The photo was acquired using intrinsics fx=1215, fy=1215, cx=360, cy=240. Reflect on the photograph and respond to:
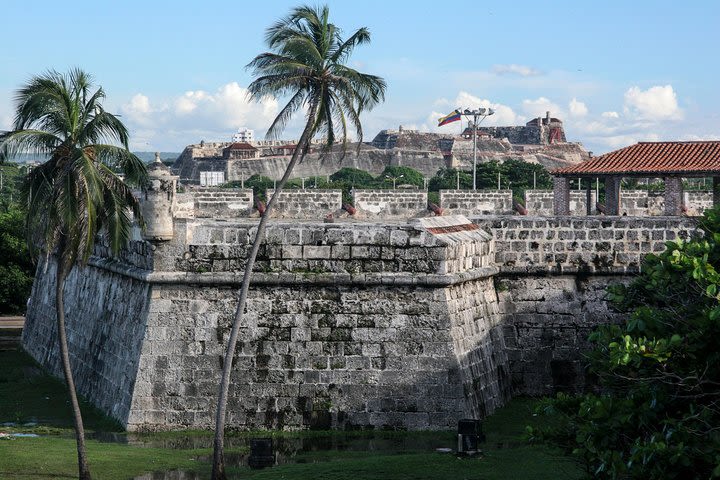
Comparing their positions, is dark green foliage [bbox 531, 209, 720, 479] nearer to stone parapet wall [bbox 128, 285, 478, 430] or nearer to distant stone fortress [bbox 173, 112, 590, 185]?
stone parapet wall [bbox 128, 285, 478, 430]

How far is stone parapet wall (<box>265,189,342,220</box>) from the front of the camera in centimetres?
2894

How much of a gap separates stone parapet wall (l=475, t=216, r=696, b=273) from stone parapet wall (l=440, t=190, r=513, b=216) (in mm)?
7531

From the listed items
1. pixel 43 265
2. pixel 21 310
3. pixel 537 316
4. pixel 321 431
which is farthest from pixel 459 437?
pixel 21 310

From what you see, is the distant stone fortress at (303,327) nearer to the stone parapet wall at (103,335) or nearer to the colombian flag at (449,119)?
the stone parapet wall at (103,335)

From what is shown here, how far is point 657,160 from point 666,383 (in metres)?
16.9

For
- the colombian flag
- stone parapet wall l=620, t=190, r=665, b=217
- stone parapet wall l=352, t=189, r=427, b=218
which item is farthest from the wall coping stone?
the colombian flag

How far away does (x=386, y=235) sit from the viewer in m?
18.3

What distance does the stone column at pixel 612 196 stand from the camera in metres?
28.0

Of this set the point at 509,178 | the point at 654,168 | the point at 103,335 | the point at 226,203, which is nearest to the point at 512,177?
the point at 509,178

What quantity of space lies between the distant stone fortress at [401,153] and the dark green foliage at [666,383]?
85.5m

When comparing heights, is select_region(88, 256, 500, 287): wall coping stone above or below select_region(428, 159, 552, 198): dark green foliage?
below

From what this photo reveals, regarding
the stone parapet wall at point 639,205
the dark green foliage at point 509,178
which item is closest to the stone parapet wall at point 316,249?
the stone parapet wall at point 639,205

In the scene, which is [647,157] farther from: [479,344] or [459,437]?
[459,437]

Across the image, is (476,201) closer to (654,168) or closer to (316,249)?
Answer: (654,168)
